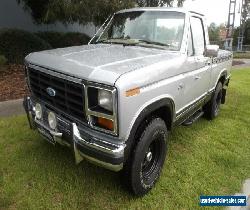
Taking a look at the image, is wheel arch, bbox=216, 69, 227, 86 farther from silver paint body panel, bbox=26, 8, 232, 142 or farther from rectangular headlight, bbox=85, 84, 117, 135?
rectangular headlight, bbox=85, 84, 117, 135

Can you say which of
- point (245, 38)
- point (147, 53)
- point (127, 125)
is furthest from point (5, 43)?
point (245, 38)

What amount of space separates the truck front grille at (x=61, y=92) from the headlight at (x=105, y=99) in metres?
0.19

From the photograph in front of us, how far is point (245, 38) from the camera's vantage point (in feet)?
151

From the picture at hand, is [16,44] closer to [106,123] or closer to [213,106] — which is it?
[213,106]

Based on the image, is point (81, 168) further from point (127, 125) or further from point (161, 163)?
point (127, 125)

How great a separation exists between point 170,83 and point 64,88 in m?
1.24

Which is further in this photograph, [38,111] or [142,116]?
[38,111]

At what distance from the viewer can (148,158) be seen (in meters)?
3.56

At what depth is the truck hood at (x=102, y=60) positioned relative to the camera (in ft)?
9.25

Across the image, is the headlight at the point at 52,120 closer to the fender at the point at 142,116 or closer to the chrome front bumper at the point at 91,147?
the chrome front bumper at the point at 91,147

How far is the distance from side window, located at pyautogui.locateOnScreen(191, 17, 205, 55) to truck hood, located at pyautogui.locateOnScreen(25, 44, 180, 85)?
2.51 ft

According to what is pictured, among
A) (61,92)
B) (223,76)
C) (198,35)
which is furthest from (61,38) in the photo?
(61,92)

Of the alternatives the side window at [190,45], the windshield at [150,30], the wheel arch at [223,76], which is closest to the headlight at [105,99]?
the windshield at [150,30]

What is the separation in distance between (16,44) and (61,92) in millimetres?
7743
